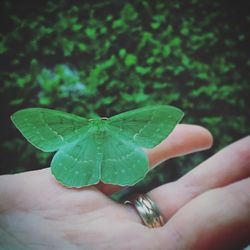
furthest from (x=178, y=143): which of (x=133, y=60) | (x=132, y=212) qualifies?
(x=133, y=60)

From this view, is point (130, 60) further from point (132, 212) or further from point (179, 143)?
point (132, 212)

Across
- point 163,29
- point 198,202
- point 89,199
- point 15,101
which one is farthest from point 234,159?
point 15,101

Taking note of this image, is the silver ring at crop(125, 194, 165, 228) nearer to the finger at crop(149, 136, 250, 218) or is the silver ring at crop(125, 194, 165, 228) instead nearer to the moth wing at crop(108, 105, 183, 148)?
the finger at crop(149, 136, 250, 218)

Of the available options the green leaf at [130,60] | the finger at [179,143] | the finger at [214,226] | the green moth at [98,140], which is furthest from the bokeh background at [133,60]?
the finger at [214,226]

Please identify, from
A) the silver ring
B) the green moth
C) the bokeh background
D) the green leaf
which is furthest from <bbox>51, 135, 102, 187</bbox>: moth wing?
the green leaf

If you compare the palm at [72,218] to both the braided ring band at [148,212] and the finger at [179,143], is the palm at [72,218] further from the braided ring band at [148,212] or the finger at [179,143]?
the finger at [179,143]

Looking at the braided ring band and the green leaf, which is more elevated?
the green leaf
